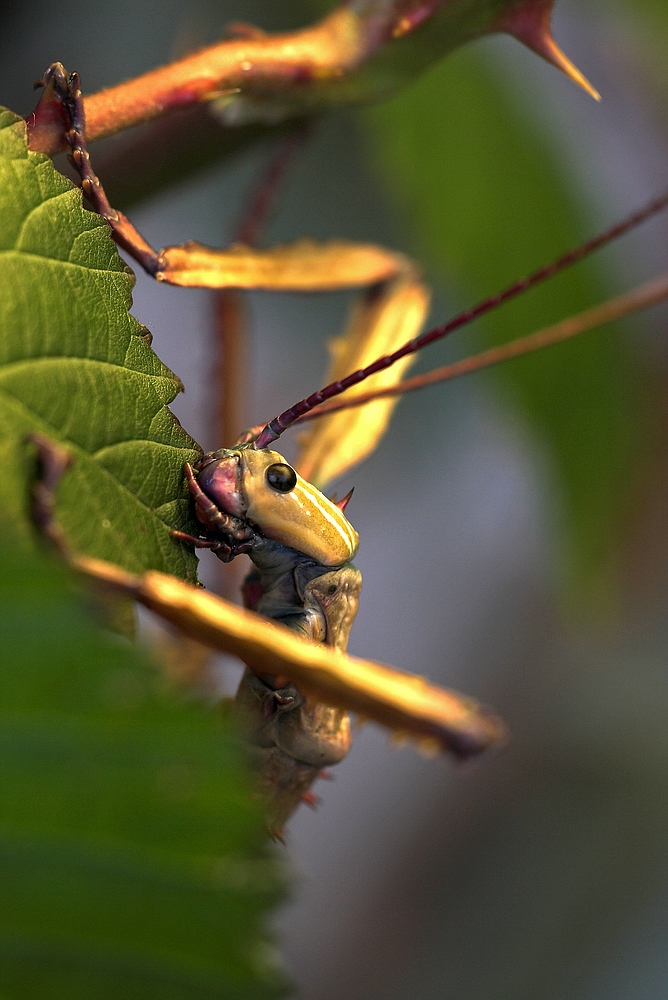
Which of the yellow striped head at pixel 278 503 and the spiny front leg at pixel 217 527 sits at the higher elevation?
the yellow striped head at pixel 278 503

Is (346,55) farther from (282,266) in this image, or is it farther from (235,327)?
(235,327)

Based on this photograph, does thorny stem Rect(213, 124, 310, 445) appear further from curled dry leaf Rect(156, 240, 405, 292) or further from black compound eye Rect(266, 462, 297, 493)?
black compound eye Rect(266, 462, 297, 493)

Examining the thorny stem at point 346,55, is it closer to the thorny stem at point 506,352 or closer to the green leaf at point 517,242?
the thorny stem at point 506,352

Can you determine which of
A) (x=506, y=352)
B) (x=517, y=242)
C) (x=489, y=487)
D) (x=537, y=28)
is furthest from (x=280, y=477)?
(x=489, y=487)

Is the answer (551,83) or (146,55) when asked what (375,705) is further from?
(551,83)

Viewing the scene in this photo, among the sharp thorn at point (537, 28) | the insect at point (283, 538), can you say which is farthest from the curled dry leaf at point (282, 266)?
the sharp thorn at point (537, 28)

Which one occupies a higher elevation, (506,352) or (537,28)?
(537,28)

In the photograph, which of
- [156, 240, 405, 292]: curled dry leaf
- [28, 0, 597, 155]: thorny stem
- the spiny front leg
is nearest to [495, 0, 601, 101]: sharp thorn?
[28, 0, 597, 155]: thorny stem
